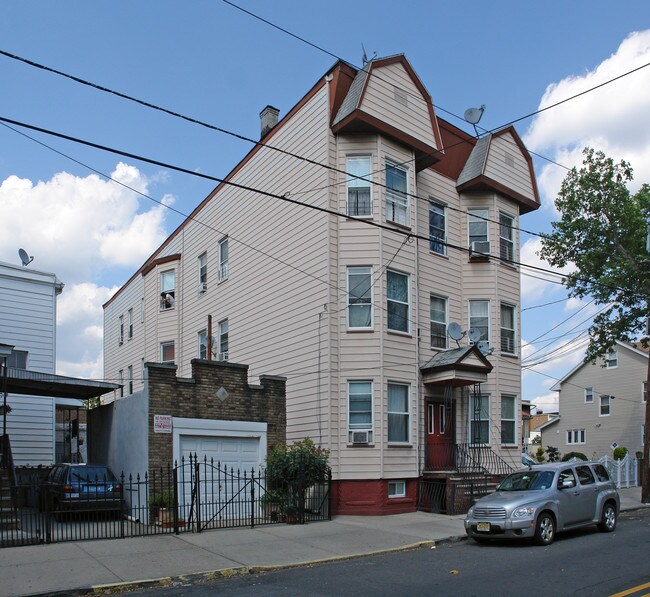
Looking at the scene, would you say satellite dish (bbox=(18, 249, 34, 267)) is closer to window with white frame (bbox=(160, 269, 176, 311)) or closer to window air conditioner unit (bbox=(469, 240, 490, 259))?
window with white frame (bbox=(160, 269, 176, 311))

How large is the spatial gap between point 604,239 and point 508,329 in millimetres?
6216

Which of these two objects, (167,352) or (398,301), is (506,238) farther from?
(167,352)

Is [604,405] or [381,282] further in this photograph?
[604,405]

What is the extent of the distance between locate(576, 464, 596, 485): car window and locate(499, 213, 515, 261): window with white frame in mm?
8980

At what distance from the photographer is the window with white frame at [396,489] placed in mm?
18781

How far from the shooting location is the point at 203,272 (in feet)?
90.5

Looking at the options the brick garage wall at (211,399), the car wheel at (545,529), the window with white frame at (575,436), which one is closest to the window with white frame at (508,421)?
the brick garage wall at (211,399)

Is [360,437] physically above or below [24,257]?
below

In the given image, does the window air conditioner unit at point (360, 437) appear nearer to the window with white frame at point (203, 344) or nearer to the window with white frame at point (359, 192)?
the window with white frame at point (359, 192)

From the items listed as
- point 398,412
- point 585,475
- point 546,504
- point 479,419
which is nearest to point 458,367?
point 398,412

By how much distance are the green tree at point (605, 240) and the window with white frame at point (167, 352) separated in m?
15.1

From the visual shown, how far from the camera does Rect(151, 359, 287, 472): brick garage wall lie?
16.8m

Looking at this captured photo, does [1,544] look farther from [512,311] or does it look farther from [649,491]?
[649,491]

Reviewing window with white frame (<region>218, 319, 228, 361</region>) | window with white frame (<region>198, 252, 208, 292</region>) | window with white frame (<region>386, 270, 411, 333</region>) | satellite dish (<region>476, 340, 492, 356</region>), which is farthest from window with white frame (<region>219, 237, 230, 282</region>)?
satellite dish (<region>476, 340, 492, 356</region>)
